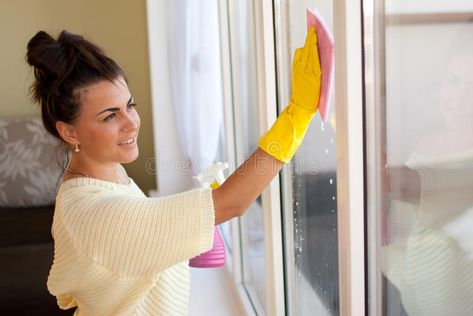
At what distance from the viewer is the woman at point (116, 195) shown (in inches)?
37.1

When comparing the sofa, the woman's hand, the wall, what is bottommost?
the sofa

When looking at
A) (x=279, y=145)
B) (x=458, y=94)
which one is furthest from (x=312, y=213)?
(x=458, y=94)

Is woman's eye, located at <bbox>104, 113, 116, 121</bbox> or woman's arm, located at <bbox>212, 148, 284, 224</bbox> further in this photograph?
woman's eye, located at <bbox>104, 113, 116, 121</bbox>

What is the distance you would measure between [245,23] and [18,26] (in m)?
1.90

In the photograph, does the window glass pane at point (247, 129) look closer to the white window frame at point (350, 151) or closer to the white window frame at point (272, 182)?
the white window frame at point (272, 182)

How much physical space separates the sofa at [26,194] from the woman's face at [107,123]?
1.35 m

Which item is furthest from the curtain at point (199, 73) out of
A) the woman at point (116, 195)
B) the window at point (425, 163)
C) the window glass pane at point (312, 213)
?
the window at point (425, 163)

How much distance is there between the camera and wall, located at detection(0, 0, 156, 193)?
313cm

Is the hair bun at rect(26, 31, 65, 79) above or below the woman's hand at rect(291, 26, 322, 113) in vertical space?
above

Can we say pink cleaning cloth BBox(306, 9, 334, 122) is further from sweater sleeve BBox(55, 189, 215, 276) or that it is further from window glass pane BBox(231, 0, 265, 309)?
window glass pane BBox(231, 0, 265, 309)

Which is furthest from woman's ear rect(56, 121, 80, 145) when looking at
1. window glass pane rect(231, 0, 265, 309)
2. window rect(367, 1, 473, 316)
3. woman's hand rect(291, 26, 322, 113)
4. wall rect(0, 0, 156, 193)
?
wall rect(0, 0, 156, 193)

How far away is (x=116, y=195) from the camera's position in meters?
1.02

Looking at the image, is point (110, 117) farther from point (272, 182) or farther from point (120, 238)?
point (272, 182)

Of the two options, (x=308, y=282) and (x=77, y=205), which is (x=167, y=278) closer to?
(x=77, y=205)
